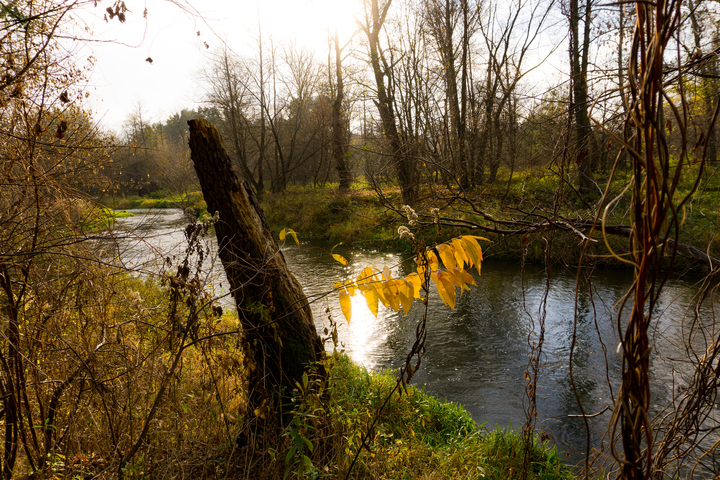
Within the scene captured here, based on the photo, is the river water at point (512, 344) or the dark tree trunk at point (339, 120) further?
the dark tree trunk at point (339, 120)

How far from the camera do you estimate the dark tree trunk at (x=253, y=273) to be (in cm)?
279

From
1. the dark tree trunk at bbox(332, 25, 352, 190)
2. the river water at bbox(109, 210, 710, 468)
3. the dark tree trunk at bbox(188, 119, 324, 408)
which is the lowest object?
the river water at bbox(109, 210, 710, 468)

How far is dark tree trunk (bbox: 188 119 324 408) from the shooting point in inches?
110

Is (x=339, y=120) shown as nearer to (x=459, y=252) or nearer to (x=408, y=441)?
(x=408, y=441)

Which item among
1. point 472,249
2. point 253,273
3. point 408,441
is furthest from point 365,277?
point 408,441

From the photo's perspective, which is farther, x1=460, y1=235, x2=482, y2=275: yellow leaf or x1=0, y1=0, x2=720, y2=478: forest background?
x1=460, y1=235, x2=482, y2=275: yellow leaf

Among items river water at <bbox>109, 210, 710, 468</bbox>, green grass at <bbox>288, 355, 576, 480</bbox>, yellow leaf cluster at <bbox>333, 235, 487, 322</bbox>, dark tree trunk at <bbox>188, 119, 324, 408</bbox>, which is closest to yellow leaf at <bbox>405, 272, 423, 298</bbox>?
yellow leaf cluster at <bbox>333, 235, 487, 322</bbox>

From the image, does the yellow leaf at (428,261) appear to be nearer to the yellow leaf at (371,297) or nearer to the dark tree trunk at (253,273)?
the yellow leaf at (371,297)

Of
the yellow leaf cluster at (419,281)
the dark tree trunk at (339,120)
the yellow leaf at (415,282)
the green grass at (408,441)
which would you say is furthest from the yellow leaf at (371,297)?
the dark tree trunk at (339,120)

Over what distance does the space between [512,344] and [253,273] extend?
4757 millimetres

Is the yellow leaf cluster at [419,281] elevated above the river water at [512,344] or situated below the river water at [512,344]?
above

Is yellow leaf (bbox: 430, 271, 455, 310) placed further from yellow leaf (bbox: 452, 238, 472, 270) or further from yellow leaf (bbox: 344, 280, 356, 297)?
yellow leaf (bbox: 344, 280, 356, 297)

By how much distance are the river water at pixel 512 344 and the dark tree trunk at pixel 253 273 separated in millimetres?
470

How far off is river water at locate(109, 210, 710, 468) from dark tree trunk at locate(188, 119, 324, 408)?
0.47 metres
